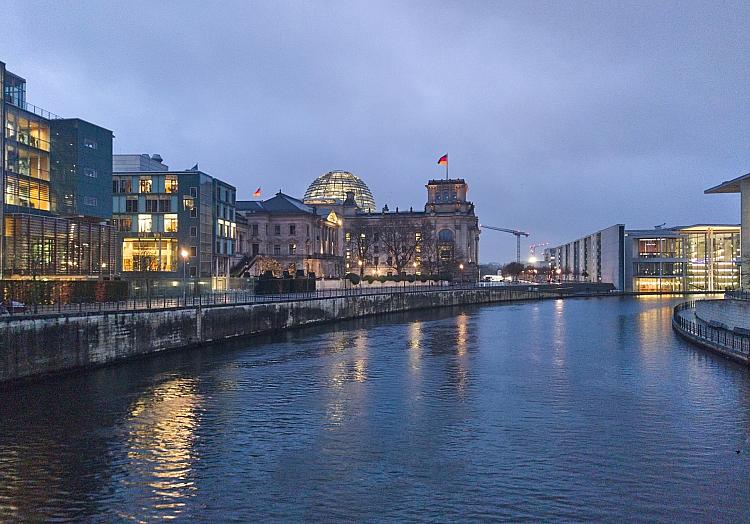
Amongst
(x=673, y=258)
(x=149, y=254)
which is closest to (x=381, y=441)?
(x=149, y=254)

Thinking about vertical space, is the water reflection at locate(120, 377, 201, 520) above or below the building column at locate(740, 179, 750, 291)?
below

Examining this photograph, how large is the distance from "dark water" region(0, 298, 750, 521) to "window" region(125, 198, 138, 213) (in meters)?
53.1

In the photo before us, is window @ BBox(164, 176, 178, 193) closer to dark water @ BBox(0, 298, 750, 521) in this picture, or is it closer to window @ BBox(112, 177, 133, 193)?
window @ BBox(112, 177, 133, 193)

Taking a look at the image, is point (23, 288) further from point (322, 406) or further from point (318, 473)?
point (318, 473)

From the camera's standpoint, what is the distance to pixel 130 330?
1877 inches

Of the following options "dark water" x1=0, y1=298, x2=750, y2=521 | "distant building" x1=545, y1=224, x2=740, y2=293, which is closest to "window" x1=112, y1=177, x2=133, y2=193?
"dark water" x1=0, y1=298, x2=750, y2=521

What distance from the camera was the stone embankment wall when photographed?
55.7 m

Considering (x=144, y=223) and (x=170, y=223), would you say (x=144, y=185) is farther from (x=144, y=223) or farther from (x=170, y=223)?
(x=170, y=223)

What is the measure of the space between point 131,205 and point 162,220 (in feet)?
17.3

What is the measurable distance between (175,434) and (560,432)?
1667cm

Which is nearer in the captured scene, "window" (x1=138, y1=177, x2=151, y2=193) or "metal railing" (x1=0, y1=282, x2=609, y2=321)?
"metal railing" (x1=0, y1=282, x2=609, y2=321)

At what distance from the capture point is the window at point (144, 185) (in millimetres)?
97875

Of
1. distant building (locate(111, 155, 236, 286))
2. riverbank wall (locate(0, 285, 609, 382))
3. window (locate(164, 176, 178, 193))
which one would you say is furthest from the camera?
window (locate(164, 176, 178, 193))

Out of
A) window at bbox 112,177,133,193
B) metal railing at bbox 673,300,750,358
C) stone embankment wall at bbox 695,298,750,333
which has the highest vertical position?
window at bbox 112,177,133,193
